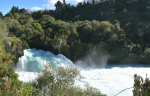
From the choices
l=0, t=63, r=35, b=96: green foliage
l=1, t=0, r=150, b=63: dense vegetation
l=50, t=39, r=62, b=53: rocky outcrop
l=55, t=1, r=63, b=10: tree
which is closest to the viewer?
l=0, t=63, r=35, b=96: green foliage

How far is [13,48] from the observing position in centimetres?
2078

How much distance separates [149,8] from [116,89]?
42.8 meters

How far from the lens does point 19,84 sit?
8789mm

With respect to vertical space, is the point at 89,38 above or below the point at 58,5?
below

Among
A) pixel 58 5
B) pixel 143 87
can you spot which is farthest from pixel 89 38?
pixel 58 5

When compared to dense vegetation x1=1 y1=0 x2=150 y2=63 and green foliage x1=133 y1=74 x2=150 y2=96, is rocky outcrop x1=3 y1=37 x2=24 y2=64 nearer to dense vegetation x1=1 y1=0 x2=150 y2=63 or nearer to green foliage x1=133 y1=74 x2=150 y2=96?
dense vegetation x1=1 y1=0 x2=150 y2=63

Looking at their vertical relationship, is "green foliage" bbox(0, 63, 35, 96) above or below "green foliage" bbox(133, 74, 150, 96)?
below

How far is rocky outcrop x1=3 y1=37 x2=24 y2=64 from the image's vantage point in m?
19.7

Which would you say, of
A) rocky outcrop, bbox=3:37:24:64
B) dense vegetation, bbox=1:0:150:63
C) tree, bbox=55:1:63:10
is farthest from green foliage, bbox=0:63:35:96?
tree, bbox=55:1:63:10

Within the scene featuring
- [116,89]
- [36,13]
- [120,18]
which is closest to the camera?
[116,89]

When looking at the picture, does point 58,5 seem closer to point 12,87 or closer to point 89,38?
point 89,38

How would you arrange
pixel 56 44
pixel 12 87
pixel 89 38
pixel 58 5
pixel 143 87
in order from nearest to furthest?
1. pixel 143 87
2. pixel 12 87
3. pixel 56 44
4. pixel 89 38
5. pixel 58 5

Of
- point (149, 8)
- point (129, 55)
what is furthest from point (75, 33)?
point (149, 8)

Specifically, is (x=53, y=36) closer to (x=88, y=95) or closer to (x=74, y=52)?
(x=74, y=52)
